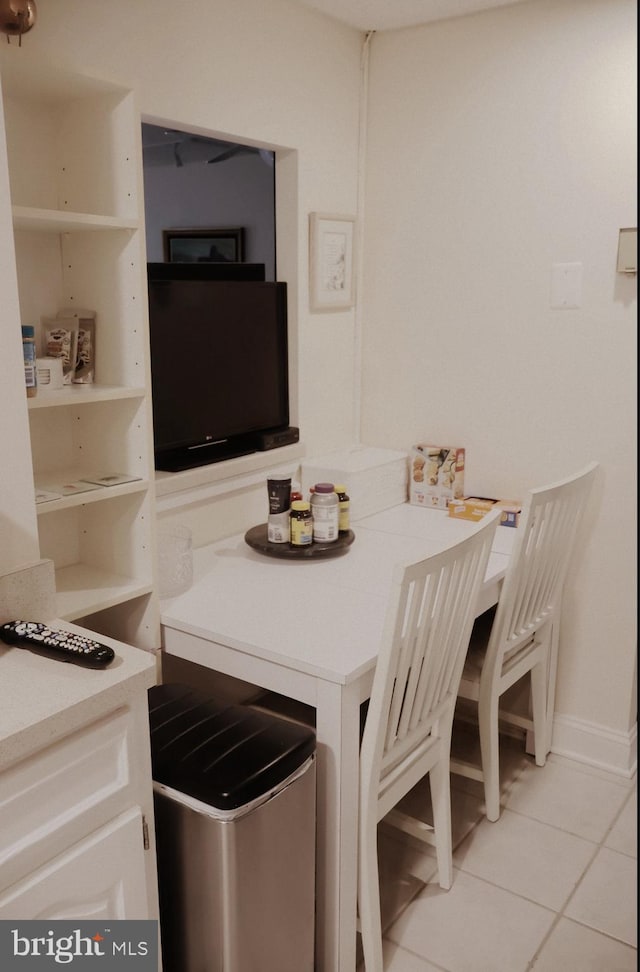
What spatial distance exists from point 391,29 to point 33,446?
73.8 inches

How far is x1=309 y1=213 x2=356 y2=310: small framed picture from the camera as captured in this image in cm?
270

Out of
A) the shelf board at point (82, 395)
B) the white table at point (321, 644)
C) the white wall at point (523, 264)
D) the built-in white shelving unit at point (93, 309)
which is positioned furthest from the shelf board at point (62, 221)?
the white wall at point (523, 264)

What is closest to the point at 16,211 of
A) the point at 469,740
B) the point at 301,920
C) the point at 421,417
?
the point at 301,920

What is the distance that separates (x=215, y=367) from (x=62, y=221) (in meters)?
0.85

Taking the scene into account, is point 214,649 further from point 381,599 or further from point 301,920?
point 301,920

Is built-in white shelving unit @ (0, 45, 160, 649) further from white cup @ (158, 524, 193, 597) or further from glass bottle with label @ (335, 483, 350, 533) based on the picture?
glass bottle with label @ (335, 483, 350, 533)

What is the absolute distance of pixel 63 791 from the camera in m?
1.25

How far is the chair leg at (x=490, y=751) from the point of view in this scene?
90.9 inches

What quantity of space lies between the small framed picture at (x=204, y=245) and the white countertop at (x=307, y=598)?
7.23 feet

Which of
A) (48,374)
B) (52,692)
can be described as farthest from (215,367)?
(52,692)

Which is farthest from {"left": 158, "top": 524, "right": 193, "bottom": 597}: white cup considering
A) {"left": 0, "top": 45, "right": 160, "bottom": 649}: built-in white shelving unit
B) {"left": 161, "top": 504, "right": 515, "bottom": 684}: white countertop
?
{"left": 0, "top": 45, "right": 160, "bottom": 649}: built-in white shelving unit

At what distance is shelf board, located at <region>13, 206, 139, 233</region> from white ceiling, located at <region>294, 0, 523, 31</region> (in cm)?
123

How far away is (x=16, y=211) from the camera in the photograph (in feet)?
4.92

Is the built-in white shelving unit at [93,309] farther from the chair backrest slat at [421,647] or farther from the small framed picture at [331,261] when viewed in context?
the small framed picture at [331,261]
